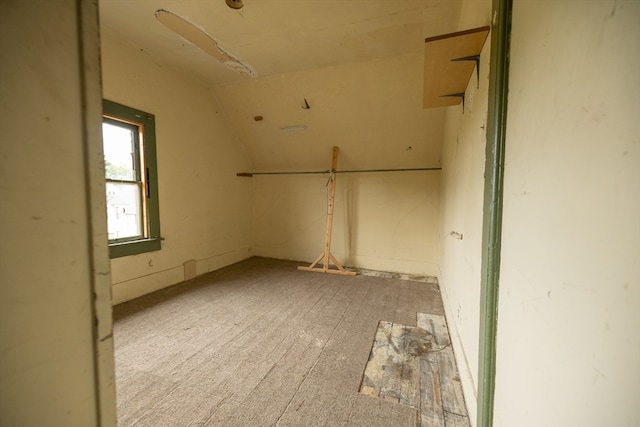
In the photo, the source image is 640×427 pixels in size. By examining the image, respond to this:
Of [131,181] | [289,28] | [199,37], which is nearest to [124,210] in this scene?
[131,181]

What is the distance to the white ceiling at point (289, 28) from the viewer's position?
1922mm

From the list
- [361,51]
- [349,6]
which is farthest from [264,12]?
[361,51]

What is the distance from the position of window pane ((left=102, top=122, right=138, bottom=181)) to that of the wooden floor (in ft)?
4.27

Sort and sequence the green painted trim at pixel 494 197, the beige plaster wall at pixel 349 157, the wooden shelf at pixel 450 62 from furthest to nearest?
1. the beige plaster wall at pixel 349 157
2. the wooden shelf at pixel 450 62
3. the green painted trim at pixel 494 197

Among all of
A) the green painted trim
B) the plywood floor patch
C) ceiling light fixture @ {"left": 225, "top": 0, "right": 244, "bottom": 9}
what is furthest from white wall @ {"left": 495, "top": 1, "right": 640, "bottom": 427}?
ceiling light fixture @ {"left": 225, "top": 0, "right": 244, "bottom": 9}

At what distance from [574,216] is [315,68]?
2954 millimetres

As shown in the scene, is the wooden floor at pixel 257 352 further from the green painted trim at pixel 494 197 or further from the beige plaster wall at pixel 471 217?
the green painted trim at pixel 494 197

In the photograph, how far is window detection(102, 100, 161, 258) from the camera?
2.44m

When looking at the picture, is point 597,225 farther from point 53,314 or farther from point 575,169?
point 53,314

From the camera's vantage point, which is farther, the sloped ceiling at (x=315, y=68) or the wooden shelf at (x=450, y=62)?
the sloped ceiling at (x=315, y=68)

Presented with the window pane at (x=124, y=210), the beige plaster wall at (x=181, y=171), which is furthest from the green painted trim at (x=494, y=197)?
the window pane at (x=124, y=210)

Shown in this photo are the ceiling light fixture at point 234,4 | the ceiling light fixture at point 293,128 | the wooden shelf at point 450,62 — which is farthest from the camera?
the ceiling light fixture at point 293,128

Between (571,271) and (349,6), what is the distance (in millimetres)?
2223

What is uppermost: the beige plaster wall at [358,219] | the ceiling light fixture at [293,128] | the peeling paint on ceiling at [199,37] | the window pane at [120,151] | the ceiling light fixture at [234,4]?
the peeling paint on ceiling at [199,37]
